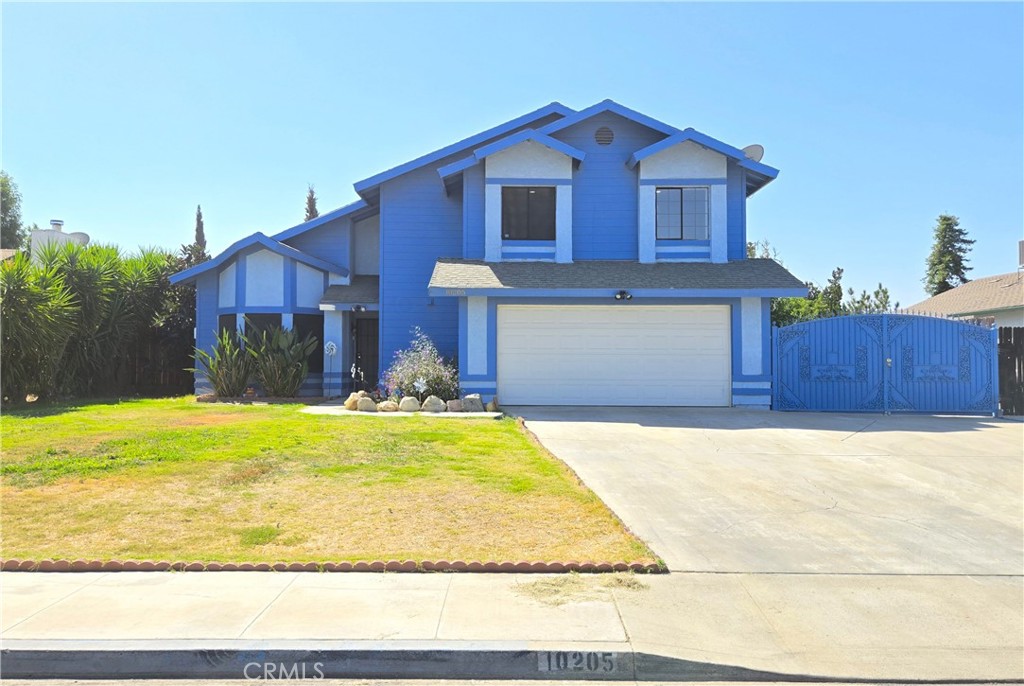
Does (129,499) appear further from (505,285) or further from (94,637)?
(505,285)

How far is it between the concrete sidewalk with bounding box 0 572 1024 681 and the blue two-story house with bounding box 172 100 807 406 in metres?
10.8

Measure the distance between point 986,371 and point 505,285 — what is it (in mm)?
11111

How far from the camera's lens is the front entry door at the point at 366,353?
20656 millimetres

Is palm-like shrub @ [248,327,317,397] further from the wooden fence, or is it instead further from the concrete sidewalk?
the wooden fence

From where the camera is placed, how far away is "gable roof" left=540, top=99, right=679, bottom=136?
18.1 m

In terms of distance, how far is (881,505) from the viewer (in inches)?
329

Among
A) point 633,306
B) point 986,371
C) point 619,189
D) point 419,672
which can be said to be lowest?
point 419,672

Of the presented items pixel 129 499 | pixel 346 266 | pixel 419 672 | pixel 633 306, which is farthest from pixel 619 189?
pixel 419 672

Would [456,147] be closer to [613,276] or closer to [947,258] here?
[613,276]

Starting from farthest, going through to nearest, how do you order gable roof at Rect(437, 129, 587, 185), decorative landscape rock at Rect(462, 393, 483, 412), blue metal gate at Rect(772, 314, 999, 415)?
gable roof at Rect(437, 129, 587, 185)
blue metal gate at Rect(772, 314, 999, 415)
decorative landscape rock at Rect(462, 393, 483, 412)

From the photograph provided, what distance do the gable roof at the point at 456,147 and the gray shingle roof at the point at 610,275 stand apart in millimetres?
Result: 2863

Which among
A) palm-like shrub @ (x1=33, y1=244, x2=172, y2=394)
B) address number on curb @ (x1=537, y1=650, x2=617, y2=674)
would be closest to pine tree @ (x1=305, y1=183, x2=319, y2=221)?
palm-like shrub @ (x1=33, y1=244, x2=172, y2=394)

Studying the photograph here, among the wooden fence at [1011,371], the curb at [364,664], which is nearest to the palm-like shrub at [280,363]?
the curb at [364,664]

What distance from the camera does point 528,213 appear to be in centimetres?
1828
